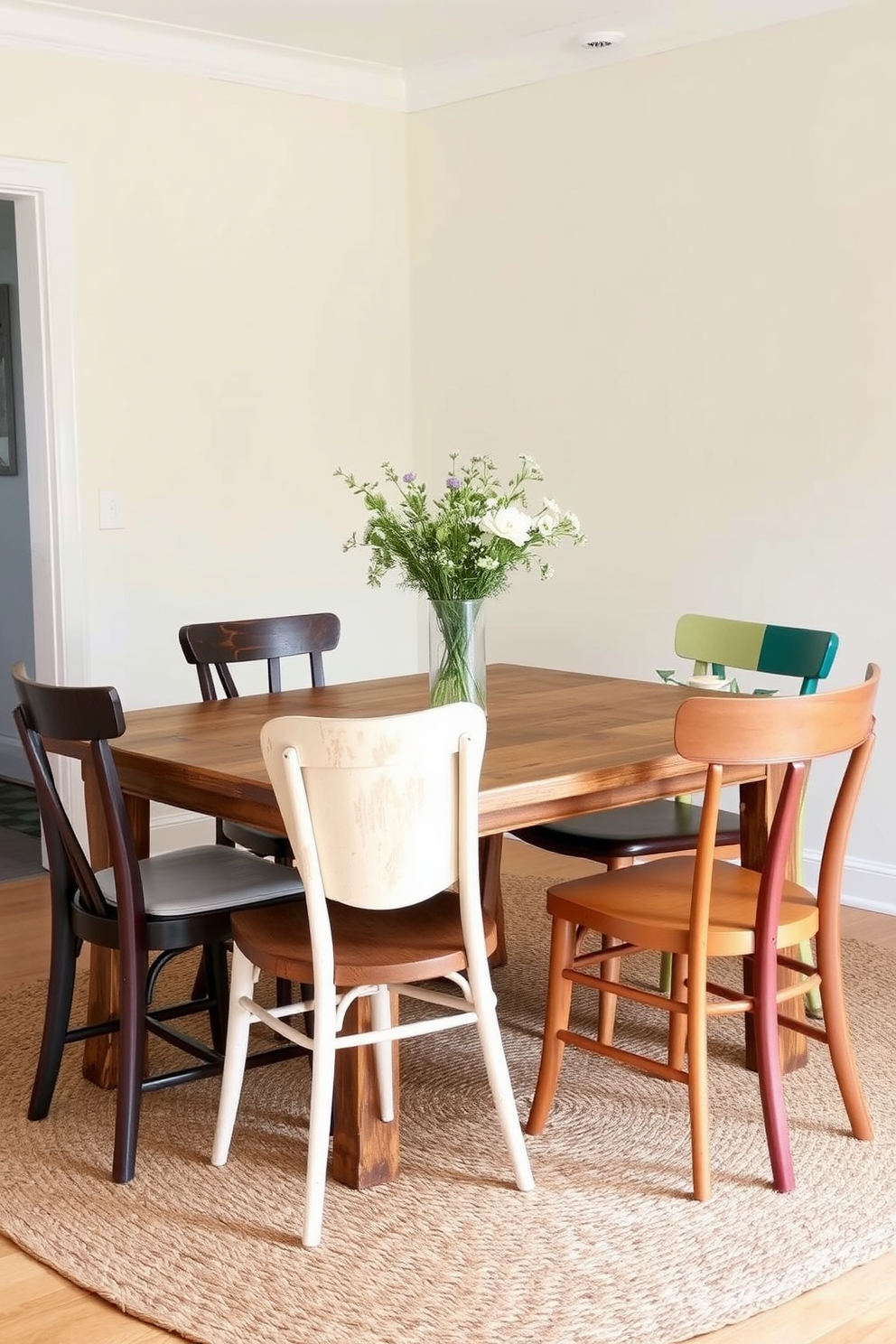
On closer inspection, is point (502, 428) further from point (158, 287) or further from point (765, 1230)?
point (765, 1230)

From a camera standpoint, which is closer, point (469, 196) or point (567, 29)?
point (567, 29)

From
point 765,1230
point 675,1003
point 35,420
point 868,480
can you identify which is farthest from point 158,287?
point 765,1230

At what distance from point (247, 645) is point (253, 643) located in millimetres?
16

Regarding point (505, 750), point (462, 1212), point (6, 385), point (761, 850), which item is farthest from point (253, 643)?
point (6, 385)

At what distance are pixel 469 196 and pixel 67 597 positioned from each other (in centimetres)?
204

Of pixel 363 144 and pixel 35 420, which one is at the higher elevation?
pixel 363 144

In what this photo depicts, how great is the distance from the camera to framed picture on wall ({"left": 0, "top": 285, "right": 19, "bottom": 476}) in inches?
237

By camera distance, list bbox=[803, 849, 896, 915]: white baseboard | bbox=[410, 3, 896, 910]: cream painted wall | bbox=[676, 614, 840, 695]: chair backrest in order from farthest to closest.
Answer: bbox=[803, 849, 896, 915]: white baseboard, bbox=[410, 3, 896, 910]: cream painted wall, bbox=[676, 614, 840, 695]: chair backrest

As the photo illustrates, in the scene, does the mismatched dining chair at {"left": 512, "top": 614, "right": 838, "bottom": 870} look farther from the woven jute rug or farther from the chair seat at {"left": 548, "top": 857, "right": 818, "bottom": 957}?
the woven jute rug

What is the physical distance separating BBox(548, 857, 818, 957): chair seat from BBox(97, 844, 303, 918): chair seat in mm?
531

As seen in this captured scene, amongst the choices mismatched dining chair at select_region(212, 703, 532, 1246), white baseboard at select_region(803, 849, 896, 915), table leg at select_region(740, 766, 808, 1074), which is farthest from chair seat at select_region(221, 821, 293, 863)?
white baseboard at select_region(803, 849, 896, 915)

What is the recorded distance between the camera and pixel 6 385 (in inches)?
237

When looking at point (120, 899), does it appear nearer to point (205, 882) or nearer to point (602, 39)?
point (205, 882)

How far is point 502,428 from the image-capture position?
17.1 feet
